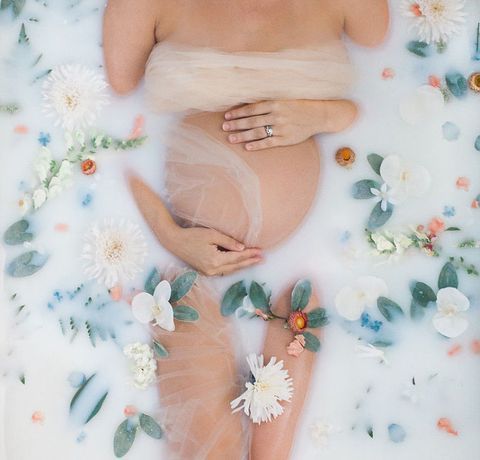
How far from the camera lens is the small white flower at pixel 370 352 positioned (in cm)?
113

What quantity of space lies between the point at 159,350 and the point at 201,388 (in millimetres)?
96

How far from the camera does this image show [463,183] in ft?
3.83

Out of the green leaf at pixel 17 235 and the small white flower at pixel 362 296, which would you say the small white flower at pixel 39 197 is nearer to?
the green leaf at pixel 17 235

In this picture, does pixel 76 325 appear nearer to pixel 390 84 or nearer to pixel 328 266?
pixel 328 266

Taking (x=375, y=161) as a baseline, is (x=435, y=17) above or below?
above

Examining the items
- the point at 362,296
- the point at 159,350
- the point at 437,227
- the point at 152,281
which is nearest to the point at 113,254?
the point at 152,281

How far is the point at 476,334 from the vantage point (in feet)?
3.68

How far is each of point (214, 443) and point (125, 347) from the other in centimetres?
22

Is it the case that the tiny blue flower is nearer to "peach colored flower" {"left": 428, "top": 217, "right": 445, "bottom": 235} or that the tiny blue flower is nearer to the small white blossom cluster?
the small white blossom cluster

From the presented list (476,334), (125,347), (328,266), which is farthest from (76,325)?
(476,334)

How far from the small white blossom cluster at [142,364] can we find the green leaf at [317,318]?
0.86ft

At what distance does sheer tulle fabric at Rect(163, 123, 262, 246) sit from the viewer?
1.14 meters

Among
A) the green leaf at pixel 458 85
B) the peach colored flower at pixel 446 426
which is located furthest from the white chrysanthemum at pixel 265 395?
the green leaf at pixel 458 85

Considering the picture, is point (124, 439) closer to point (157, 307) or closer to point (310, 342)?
point (157, 307)
